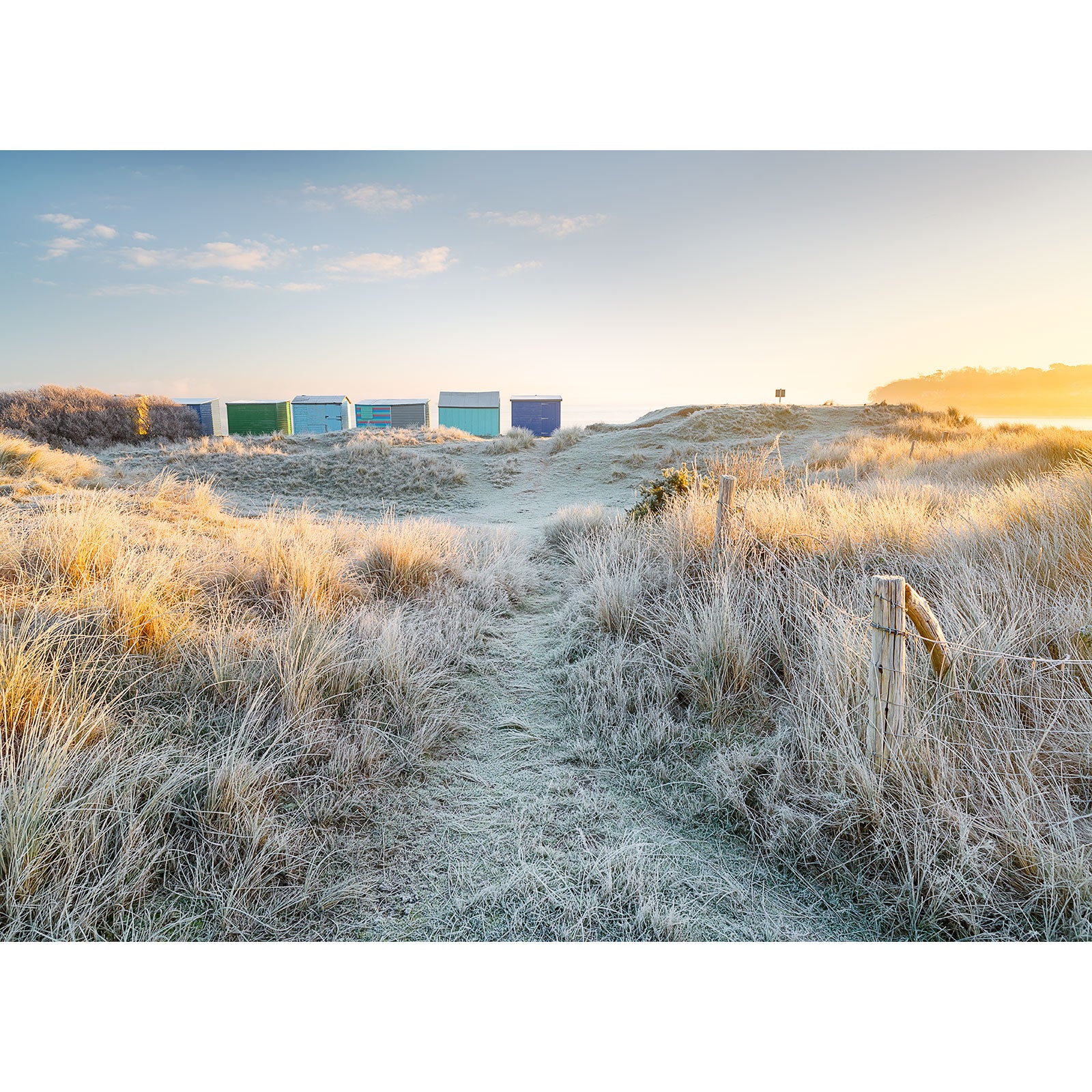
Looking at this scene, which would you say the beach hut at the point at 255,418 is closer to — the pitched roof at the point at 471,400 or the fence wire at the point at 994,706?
the pitched roof at the point at 471,400

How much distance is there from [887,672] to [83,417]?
2494 cm

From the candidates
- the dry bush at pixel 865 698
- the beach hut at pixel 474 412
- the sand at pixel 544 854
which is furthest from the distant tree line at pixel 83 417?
the dry bush at pixel 865 698

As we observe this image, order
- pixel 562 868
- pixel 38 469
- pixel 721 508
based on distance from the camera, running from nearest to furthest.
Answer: pixel 562 868 < pixel 721 508 < pixel 38 469

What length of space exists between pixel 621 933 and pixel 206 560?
403 centimetres

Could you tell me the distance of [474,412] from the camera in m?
28.9

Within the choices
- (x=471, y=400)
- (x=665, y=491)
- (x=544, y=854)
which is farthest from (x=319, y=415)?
(x=544, y=854)

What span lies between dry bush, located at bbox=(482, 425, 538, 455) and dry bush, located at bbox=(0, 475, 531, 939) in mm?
14616

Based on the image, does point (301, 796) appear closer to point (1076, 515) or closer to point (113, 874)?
point (113, 874)

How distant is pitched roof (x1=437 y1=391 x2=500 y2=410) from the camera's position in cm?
2898

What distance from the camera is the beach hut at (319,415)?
2805cm

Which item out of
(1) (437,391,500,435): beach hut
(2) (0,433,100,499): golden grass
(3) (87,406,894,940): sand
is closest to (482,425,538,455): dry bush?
(1) (437,391,500,435): beach hut

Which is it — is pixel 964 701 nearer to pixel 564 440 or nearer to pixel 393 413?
pixel 564 440

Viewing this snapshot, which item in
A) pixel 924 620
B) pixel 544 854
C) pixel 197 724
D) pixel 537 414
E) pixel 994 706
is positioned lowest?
pixel 544 854

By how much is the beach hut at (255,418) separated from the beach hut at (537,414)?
12.0 meters
